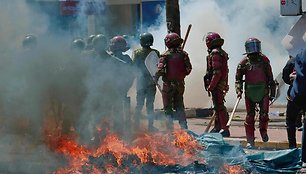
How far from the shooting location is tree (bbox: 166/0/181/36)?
14.8 m

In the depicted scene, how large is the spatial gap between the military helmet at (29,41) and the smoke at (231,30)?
406 inches

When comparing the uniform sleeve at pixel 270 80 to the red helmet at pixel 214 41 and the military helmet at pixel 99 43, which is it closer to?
the red helmet at pixel 214 41

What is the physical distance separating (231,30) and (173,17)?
6620 millimetres

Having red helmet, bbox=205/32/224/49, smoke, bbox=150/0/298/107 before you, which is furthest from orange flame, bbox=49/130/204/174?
smoke, bbox=150/0/298/107

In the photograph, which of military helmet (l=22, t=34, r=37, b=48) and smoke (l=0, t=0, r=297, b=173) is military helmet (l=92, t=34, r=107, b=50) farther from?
military helmet (l=22, t=34, r=37, b=48)

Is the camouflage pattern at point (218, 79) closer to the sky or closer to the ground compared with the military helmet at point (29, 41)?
closer to the ground

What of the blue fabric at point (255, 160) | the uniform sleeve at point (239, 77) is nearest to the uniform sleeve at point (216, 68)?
the uniform sleeve at point (239, 77)

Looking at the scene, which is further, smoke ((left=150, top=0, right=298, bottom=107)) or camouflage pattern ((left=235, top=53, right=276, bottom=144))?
smoke ((left=150, top=0, right=298, bottom=107))

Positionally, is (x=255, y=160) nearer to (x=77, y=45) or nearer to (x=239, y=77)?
(x=239, y=77)

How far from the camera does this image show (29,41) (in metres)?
8.14

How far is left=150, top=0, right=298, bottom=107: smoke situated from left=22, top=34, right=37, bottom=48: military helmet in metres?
10.3

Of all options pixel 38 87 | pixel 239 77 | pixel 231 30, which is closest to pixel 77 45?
pixel 38 87

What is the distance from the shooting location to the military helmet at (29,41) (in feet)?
26.3

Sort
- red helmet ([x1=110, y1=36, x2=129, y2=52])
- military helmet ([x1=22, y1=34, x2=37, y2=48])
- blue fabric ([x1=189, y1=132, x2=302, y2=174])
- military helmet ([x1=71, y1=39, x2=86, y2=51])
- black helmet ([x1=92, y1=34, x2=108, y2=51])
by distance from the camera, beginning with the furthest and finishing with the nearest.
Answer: red helmet ([x1=110, y1=36, x2=129, y2=52]), black helmet ([x1=92, y1=34, x2=108, y2=51]), military helmet ([x1=71, y1=39, x2=86, y2=51]), military helmet ([x1=22, y1=34, x2=37, y2=48]), blue fabric ([x1=189, y1=132, x2=302, y2=174])
